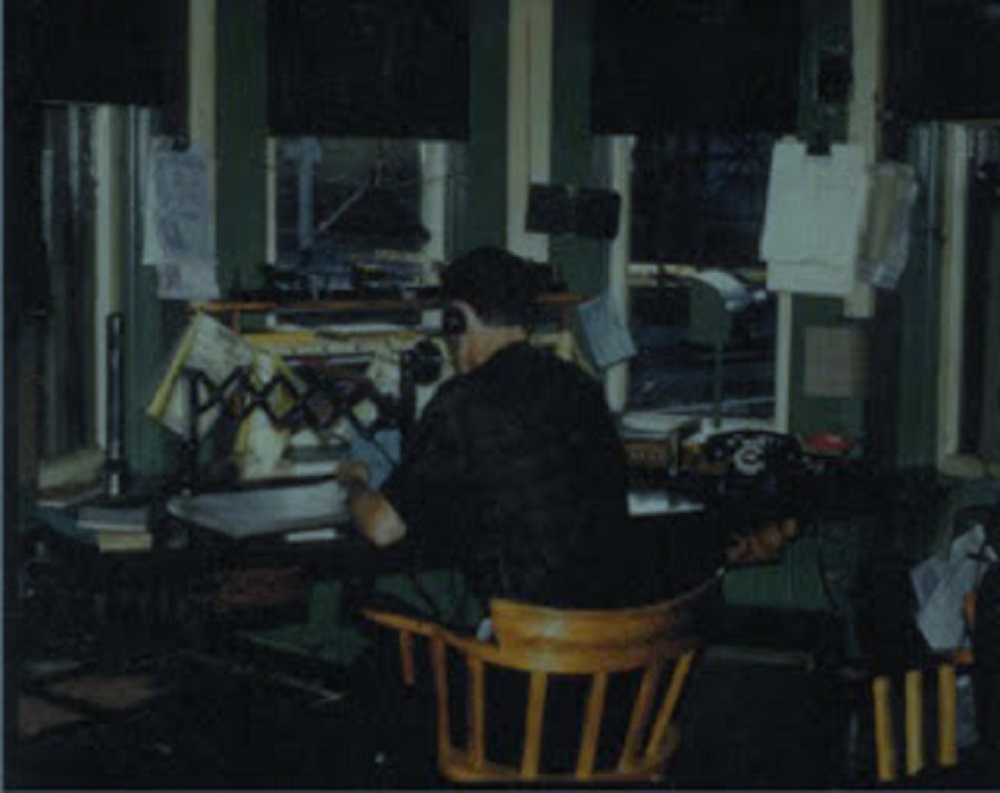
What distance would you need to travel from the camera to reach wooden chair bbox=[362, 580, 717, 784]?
2680 mm

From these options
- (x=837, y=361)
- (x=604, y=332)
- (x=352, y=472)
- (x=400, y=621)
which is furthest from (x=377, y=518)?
(x=837, y=361)

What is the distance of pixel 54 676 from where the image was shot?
4.20 meters

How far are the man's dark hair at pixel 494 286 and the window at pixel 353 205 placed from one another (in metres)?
1.27

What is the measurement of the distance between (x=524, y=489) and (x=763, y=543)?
1.36 metres

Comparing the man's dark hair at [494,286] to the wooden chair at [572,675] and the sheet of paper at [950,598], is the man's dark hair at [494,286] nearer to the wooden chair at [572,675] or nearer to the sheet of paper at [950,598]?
the wooden chair at [572,675]

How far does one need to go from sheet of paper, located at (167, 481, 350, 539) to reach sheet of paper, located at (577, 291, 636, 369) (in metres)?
1.38

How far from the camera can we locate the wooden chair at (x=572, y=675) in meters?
2.68

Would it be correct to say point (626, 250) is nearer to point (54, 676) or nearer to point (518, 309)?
point (518, 309)

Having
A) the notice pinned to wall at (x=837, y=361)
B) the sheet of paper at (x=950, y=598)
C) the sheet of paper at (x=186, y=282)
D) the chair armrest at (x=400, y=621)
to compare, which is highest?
the sheet of paper at (x=186, y=282)

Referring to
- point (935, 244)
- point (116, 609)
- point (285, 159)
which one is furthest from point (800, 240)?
point (116, 609)

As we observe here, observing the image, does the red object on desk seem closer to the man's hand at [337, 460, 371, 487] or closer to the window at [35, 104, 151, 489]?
the man's hand at [337, 460, 371, 487]

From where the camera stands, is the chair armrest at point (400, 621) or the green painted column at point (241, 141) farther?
the green painted column at point (241, 141)

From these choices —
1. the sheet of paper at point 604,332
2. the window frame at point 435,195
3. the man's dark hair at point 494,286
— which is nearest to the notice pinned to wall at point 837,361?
the sheet of paper at point 604,332

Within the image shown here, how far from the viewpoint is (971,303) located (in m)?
4.73
